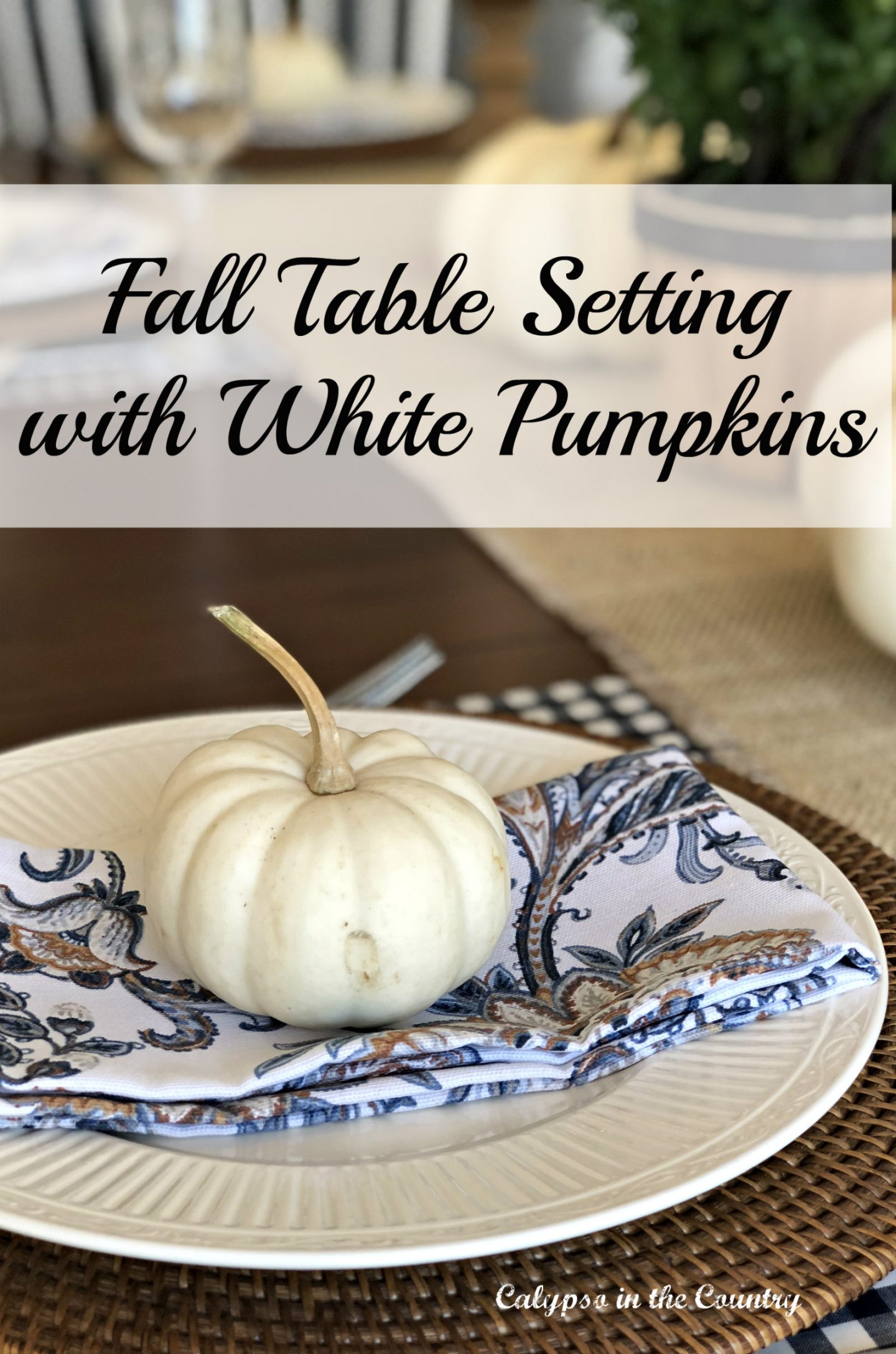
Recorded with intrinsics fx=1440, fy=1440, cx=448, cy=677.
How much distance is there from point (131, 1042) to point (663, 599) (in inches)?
24.0

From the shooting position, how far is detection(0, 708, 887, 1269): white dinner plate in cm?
33

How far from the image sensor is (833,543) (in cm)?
82

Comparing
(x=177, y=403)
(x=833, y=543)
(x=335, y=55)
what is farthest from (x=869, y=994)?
(x=335, y=55)

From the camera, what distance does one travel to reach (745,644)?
0.88 meters

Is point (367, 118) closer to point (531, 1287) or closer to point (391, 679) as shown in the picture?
point (391, 679)

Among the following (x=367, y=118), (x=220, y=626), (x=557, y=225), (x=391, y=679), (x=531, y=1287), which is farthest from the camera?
(x=367, y=118)

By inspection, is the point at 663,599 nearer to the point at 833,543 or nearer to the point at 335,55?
the point at 833,543

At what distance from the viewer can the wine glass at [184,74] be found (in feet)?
4.12

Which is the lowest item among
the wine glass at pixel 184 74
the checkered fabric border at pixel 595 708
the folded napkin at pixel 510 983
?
the checkered fabric border at pixel 595 708

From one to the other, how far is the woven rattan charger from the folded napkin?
40 millimetres

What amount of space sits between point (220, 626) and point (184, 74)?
2.19ft

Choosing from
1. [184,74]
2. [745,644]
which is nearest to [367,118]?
[184,74]

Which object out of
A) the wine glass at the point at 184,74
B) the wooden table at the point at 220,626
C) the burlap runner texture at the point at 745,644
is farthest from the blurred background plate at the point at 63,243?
the burlap runner texture at the point at 745,644

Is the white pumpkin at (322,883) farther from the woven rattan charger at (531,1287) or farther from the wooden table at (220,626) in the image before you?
the wooden table at (220,626)
